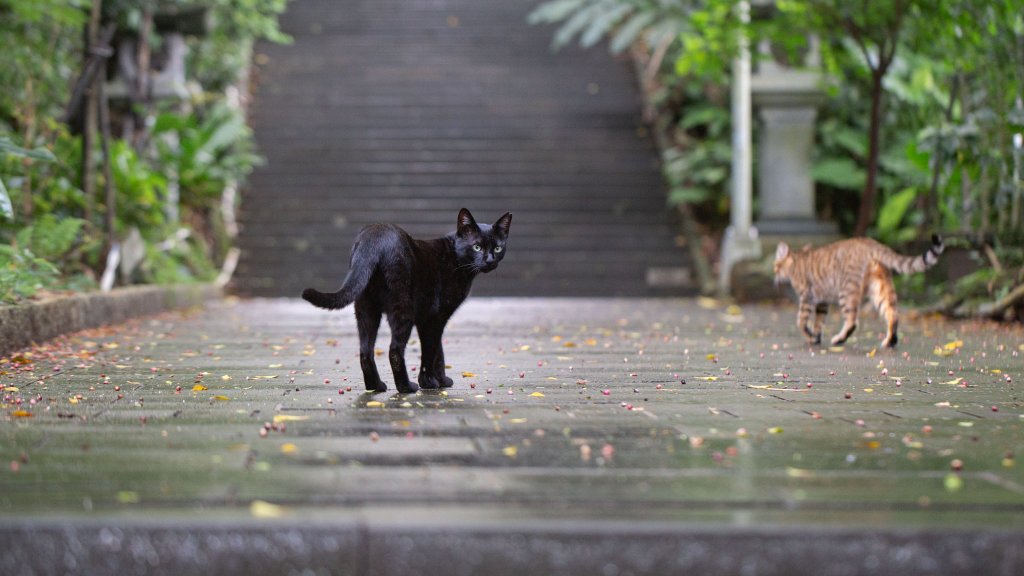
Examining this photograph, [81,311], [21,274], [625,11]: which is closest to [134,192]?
[81,311]

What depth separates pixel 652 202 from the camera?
692 inches

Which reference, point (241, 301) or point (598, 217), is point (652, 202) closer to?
point (598, 217)

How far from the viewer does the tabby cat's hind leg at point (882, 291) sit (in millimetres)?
7724

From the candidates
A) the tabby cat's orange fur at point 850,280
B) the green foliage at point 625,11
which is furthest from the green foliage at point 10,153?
the green foliage at point 625,11

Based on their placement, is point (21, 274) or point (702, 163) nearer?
point (21, 274)

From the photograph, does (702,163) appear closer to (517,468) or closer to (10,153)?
(10,153)

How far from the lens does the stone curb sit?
23.1 ft

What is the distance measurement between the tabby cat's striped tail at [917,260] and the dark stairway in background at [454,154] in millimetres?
7869

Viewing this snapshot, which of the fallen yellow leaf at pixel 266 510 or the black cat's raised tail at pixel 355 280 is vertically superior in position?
the black cat's raised tail at pixel 355 280

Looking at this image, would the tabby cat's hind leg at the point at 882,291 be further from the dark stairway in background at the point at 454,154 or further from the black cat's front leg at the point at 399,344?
the dark stairway in background at the point at 454,154

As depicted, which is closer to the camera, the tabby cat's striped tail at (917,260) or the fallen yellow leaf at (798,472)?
the fallen yellow leaf at (798,472)

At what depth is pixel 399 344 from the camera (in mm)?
5113

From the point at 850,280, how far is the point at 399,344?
12.7 ft

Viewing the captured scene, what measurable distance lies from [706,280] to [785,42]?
3.76 metres
